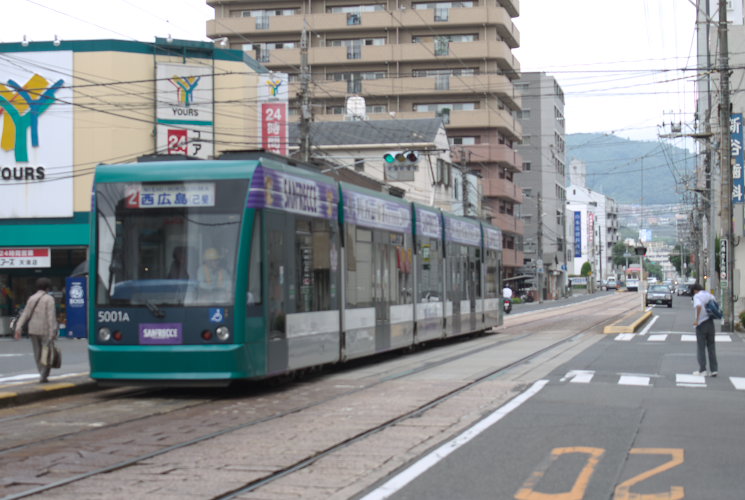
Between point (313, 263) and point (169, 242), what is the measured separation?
289cm

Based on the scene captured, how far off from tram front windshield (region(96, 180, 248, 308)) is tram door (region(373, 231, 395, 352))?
20.0 feet

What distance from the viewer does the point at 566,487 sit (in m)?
7.96

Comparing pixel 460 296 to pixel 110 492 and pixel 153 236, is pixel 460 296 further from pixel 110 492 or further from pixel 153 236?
pixel 110 492

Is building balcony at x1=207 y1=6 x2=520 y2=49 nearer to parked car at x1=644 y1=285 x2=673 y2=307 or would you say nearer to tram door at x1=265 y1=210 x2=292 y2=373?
parked car at x1=644 y1=285 x2=673 y2=307

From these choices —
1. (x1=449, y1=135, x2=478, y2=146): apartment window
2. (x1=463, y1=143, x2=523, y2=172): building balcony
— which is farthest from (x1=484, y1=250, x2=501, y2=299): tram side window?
(x1=449, y1=135, x2=478, y2=146): apartment window

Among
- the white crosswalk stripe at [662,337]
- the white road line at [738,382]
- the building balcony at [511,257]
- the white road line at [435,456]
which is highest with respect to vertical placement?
the building balcony at [511,257]

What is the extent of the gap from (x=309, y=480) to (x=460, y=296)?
63.9 feet

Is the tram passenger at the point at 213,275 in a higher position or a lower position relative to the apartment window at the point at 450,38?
lower

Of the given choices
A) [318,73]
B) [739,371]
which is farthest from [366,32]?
[739,371]

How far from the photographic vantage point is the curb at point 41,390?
13.7m

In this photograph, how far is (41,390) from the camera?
14.5m

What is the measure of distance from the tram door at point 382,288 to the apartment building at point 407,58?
59181mm

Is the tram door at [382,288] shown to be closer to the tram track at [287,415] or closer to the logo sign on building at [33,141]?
the tram track at [287,415]

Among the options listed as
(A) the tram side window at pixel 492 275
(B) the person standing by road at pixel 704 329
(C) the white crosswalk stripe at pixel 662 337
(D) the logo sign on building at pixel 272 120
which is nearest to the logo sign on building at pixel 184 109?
(D) the logo sign on building at pixel 272 120
